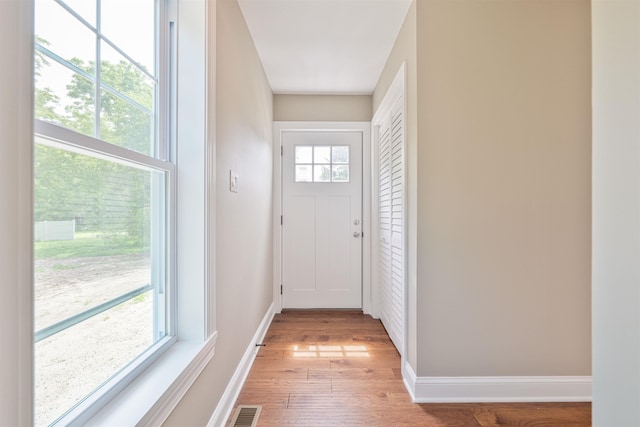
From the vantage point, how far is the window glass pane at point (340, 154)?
10.8ft

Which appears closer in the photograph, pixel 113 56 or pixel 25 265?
pixel 25 265

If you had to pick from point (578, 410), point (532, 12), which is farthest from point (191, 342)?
point (532, 12)

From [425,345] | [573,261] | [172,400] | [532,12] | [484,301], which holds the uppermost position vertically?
[532,12]

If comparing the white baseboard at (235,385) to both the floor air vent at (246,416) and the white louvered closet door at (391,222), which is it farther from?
the white louvered closet door at (391,222)

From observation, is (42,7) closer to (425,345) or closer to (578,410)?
(425,345)

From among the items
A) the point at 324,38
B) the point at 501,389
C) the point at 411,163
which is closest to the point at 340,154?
the point at 324,38

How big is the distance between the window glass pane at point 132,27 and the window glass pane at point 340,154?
7.37ft

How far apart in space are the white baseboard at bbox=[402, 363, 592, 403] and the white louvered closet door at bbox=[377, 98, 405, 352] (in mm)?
389

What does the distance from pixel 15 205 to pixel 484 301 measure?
1.88 m

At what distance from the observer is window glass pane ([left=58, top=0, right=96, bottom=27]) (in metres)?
0.78

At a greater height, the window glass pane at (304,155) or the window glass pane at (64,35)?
the window glass pane at (304,155)

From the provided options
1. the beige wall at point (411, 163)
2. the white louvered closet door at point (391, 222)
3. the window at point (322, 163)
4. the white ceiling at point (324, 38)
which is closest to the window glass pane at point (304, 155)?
the window at point (322, 163)

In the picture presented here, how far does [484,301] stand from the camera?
171 cm
